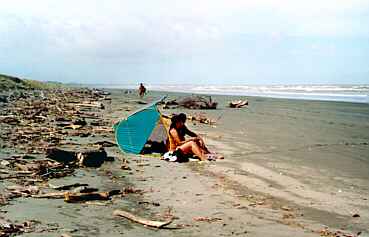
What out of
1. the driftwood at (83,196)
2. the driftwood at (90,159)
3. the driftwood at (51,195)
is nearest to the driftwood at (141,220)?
the driftwood at (83,196)

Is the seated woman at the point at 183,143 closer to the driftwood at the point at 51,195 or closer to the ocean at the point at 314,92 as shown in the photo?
the driftwood at the point at 51,195

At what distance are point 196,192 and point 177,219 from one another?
186cm

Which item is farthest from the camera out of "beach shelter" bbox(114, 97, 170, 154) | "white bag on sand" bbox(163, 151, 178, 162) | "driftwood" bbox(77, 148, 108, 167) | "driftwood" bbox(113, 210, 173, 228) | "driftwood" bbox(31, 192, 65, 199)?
"beach shelter" bbox(114, 97, 170, 154)

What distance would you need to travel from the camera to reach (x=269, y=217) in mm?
7312

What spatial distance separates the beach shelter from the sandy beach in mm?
410

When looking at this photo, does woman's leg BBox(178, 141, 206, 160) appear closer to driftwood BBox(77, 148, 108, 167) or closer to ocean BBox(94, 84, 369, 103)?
driftwood BBox(77, 148, 108, 167)

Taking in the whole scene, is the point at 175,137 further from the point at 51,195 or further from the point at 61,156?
the point at 51,195

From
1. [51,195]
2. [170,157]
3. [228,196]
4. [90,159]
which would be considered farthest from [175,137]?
[51,195]

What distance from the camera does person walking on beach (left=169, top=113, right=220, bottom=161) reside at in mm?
12391

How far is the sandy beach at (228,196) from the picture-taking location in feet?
21.8

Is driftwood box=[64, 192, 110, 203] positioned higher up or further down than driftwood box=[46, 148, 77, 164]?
further down

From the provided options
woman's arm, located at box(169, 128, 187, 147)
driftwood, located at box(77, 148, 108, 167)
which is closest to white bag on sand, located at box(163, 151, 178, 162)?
woman's arm, located at box(169, 128, 187, 147)

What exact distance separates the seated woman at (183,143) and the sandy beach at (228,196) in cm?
59

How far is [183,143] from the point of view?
12555 mm
